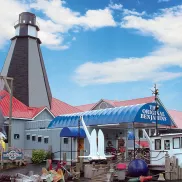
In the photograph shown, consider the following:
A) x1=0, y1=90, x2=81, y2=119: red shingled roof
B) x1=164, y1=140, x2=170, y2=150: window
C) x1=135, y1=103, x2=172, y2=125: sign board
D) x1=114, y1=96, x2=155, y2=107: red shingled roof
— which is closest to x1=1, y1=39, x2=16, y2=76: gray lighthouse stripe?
x1=0, y1=90, x2=81, y2=119: red shingled roof

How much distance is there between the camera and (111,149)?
100 feet

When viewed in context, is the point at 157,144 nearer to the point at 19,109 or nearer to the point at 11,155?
the point at 11,155

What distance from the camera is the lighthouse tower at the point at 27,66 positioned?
144ft

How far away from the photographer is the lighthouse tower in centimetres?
4391

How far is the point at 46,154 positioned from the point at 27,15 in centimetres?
2283

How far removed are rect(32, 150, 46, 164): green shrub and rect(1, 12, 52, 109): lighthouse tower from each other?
1062 cm

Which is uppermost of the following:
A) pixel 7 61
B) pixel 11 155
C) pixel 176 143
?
pixel 7 61

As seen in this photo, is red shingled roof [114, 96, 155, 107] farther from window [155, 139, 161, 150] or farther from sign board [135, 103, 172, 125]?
window [155, 139, 161, 150]

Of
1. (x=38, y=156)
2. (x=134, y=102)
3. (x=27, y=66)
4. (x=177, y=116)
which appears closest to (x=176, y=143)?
(x=38, y=156)

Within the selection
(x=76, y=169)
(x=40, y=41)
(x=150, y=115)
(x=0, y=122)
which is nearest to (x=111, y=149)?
(x=150, y=115)

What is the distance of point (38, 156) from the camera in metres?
33.2

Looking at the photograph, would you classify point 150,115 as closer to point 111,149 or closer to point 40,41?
point 111,149

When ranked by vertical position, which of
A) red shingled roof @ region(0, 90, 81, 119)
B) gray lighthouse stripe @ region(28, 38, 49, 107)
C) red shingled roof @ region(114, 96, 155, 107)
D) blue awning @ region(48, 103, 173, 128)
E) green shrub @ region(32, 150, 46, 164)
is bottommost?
green shrub @ region(32, 150, 46, 164)

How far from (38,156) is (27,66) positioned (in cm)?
1555
